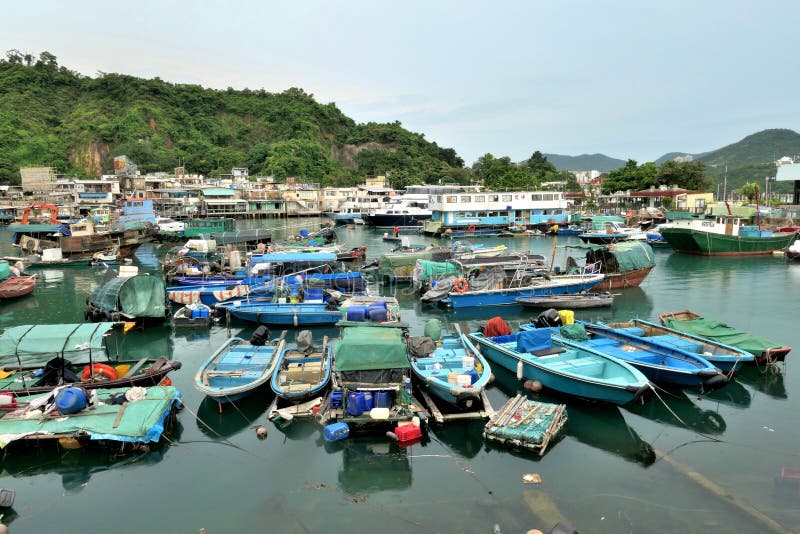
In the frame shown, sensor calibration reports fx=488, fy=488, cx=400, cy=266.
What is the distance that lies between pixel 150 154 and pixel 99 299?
97998 mm

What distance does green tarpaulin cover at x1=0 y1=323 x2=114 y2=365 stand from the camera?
535 inches

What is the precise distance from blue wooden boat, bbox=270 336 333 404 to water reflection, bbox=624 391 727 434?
857 cm

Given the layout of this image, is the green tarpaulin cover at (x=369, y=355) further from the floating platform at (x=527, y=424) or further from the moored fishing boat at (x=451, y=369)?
the floating platform at (x=527, y=424)

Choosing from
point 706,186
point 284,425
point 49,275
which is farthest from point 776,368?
point 706,186

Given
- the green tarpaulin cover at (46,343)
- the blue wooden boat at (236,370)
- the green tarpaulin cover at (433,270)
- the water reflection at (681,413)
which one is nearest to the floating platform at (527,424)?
the water reflection at (681,413)

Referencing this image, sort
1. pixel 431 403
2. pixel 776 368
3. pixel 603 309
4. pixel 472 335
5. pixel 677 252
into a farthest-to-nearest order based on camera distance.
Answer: pixel 677 252, pixel 603 309, pixel 472 335, pixel 776 368, pixel 431 403

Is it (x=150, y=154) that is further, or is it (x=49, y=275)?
(x=150, y=154)

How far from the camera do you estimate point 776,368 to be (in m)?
16.0

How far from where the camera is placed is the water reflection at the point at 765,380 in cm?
1455

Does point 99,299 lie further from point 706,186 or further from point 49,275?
point 706,186

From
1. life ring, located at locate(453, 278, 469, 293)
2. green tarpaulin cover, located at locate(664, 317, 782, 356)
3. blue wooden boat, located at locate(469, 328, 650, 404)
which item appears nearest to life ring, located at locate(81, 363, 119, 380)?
blue wooden boat, located at locate(469, 328, 650, 404)

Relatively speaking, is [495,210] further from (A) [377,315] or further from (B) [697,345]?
(A) [377,315]

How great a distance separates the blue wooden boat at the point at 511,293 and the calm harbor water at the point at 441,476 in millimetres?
9546

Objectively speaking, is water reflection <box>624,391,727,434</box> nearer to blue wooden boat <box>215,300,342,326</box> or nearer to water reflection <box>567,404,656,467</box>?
water reflection <box>567,404,656,467</box>
